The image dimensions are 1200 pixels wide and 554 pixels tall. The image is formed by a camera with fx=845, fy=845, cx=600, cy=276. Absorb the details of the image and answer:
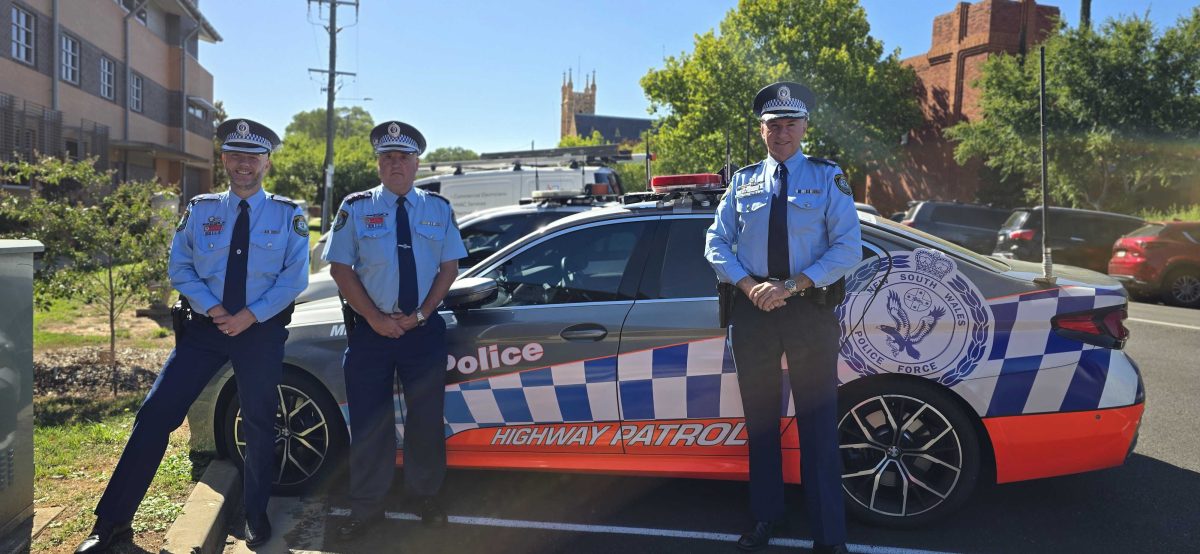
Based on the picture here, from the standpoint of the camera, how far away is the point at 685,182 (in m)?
4.58

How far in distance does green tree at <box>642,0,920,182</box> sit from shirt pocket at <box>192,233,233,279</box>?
91.6 ft

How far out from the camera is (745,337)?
11.4 ft

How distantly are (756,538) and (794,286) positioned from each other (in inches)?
44.3

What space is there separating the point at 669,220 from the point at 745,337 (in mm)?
Answer: 850

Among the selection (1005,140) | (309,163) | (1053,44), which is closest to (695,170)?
(1005,140)

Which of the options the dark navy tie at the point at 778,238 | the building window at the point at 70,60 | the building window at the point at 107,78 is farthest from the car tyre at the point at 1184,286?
the building window at the point at 107,78

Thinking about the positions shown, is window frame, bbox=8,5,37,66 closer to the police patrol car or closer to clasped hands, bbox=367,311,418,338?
the police patrol car

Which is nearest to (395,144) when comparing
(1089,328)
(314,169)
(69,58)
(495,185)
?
Answer: (1089,328)

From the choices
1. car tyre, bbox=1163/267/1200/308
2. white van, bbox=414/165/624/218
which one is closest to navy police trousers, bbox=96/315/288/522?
white van, bbox=414/165/624/218

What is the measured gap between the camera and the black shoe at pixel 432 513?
386 centimetres

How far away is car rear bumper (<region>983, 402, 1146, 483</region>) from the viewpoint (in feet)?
11.8

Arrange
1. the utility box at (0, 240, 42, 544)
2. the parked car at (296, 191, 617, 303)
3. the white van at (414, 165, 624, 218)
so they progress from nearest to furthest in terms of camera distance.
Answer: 1. the utility box at (0, 240, 42, 544)
2. the parked car at (296, 191, 617, 303)
3. the white van at (414, 165, 624, 218)

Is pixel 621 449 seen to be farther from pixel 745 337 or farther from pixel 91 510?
pixel 91 510

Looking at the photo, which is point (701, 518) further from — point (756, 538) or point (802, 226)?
point (802, 226)
